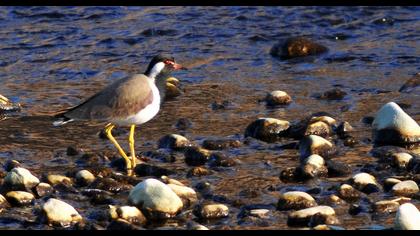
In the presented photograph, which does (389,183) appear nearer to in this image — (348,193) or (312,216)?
(348,193)

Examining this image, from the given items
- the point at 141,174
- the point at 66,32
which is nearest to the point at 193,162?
the point at 141,174

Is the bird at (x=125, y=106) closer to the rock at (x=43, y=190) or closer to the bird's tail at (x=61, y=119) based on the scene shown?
the bird's tail at (x=61, y=119)

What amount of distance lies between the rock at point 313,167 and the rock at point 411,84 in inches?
119

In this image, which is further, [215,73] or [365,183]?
[215,73]

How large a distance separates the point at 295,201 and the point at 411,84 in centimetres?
418

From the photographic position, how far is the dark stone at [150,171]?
30.2ft

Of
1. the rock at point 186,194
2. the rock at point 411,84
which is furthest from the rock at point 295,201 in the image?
the rock at point 411,84

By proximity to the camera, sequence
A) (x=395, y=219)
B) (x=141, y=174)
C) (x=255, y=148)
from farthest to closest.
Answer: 1. (x=255, y=148)
2. (x=141, y=174)
3. (x=395, y=219)

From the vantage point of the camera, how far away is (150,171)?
927 cm

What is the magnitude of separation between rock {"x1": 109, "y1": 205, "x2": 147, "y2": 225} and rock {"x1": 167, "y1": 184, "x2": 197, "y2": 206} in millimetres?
442

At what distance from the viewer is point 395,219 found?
297 inches

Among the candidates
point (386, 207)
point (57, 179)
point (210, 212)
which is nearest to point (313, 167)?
point (386, 207)
